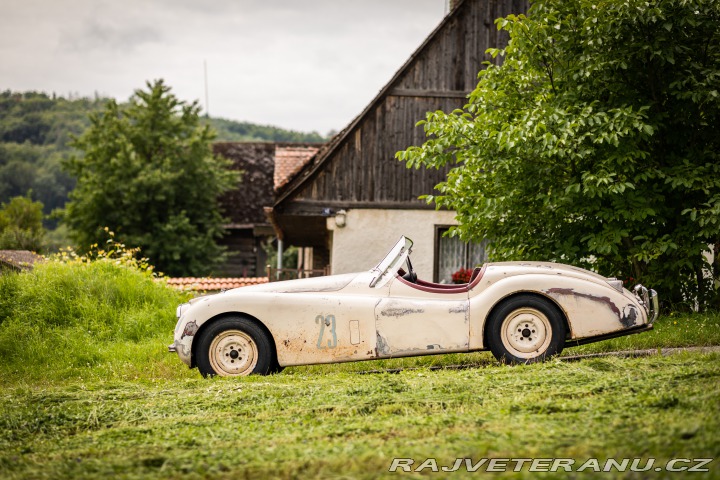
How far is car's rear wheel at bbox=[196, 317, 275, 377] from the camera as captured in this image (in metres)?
8.72

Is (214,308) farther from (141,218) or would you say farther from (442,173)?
(141,218)

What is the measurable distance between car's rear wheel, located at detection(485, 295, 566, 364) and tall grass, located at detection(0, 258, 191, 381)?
412 cm

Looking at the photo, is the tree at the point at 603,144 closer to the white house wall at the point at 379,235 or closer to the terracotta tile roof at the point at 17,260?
the white house wall at the point at 379,235

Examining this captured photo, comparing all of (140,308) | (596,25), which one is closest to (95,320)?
(140,308)

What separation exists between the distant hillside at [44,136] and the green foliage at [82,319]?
52.8 meters

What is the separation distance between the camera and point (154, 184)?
28.6 m

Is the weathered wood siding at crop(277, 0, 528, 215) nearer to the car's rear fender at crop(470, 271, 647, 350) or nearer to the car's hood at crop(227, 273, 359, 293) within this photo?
the car's hood at crop(227, 273, 359, 293)

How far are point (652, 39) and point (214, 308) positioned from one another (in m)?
7.07

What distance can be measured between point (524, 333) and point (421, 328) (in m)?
1.04

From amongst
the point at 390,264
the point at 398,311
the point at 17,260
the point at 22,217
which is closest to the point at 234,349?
the point at 398,311

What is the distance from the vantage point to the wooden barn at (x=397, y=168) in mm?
19344

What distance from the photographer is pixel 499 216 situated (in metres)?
12.5

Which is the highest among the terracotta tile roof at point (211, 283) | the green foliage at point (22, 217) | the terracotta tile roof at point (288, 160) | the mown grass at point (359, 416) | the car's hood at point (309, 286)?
the terracotta tile roof at point (288, 160)

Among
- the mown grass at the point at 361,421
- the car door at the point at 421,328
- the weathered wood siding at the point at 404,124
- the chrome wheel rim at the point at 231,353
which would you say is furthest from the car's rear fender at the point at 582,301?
the weathered wood siding at the point at 404,124
